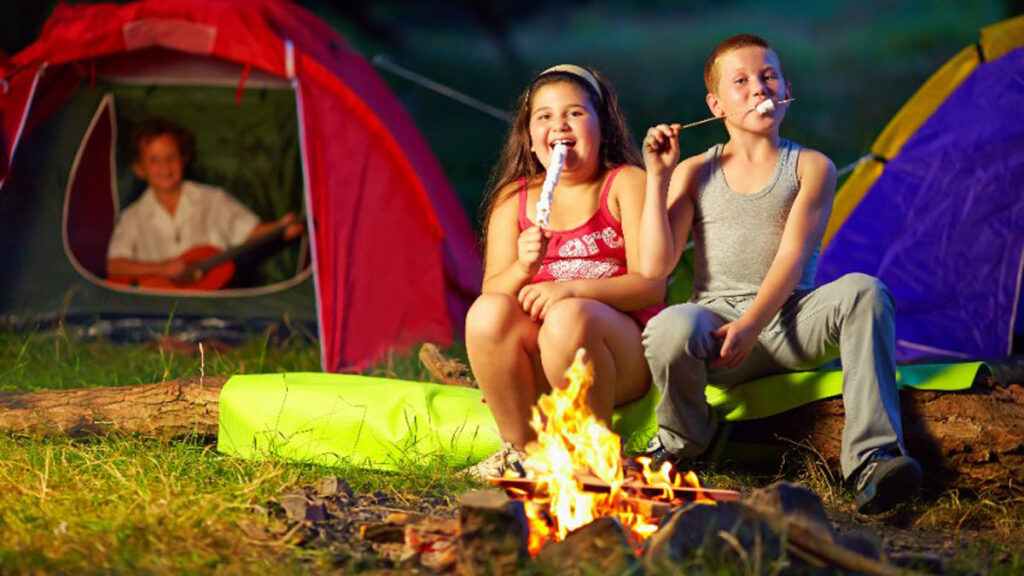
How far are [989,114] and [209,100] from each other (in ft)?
11.2

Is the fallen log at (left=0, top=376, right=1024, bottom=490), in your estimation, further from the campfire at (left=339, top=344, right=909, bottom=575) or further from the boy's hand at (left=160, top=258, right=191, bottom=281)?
the boy's hand at (left=160, top=258, right=191, bottom=281)

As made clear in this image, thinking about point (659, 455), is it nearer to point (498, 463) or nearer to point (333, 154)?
point (498, 463)

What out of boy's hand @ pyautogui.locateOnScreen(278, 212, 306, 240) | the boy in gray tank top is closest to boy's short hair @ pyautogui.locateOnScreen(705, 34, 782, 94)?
the boy in gray tank top

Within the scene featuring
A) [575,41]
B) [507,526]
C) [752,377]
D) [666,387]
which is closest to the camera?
[507,526]

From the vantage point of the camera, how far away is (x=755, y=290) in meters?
2.96

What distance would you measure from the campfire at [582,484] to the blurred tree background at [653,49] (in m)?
6.26

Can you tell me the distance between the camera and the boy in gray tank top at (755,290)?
8.84 ft

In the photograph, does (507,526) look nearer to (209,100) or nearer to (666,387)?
(666,387)

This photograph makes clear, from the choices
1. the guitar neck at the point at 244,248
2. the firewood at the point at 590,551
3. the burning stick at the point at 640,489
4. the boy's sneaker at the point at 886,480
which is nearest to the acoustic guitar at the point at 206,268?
the guitar neck at the point at 244,248

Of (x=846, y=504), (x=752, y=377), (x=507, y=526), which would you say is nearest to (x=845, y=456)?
(x=846, y=504)

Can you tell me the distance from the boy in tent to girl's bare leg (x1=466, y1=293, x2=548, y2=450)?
9.80 feet

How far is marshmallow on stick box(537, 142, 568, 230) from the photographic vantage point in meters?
2.74

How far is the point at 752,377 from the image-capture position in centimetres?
Result: 299

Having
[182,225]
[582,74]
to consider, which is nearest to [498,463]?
[582,74]
